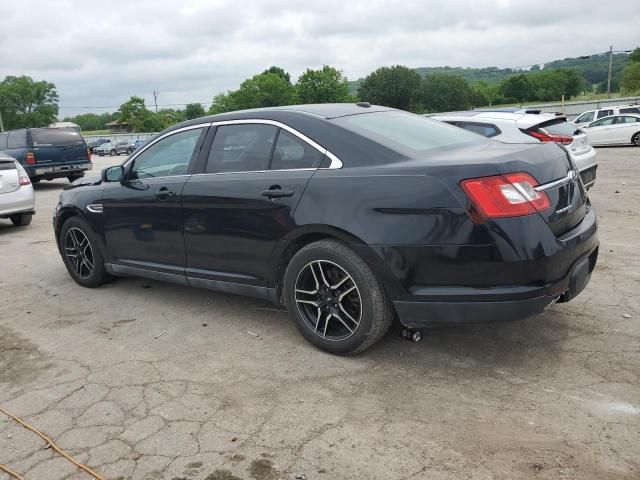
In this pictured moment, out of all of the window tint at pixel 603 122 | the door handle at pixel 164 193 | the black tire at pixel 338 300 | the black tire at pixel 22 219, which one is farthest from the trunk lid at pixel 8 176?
the window tint at pixel 603 122

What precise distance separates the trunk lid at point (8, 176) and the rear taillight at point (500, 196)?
8266mm

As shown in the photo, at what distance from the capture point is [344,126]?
146 inches

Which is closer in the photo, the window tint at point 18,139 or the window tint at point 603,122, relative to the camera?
the window tint at point 18,139

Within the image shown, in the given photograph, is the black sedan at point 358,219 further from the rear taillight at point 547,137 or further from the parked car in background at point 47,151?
the parked car in background at point 47,151

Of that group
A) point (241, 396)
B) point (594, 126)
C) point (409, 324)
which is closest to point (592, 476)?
point (409, 324)

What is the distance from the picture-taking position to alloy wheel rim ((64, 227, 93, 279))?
5477 millimetres

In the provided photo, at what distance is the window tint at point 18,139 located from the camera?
15.2m

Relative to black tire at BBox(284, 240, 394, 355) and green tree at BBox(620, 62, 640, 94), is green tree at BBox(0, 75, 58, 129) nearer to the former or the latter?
green tree at BBox(620, 62, 640, 94)

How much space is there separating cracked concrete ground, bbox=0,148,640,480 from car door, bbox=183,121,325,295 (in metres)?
0.51

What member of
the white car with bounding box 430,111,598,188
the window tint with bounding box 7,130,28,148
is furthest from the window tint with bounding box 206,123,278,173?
the window tint with bounding box 7,130,28,148

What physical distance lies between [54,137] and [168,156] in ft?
42.0

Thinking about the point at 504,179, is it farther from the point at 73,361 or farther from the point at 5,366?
the point at 5,366

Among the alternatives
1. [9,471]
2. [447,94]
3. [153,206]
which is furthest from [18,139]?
[447,94]

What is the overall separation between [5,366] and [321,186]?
98.2 inches
